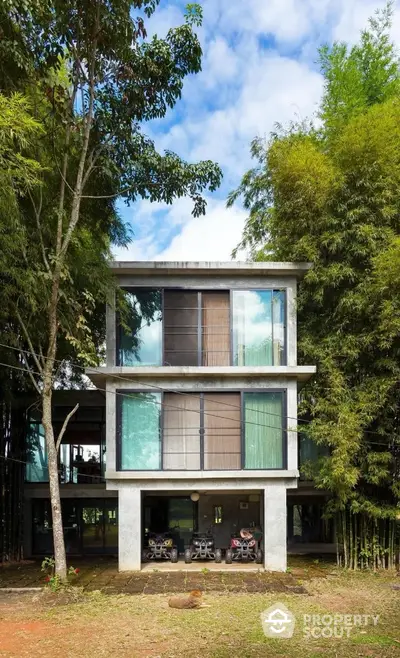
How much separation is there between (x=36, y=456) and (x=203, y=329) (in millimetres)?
5558

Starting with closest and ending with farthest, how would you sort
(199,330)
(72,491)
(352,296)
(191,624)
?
(191,624) → (352,296) → (199,330) → (72,491)

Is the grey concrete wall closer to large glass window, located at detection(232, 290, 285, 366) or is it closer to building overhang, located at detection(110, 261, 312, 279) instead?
large glass window, located at detection(232, 290, 285, 366)

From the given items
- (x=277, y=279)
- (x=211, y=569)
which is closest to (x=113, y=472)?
(x=211, y=569)

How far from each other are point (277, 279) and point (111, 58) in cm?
486

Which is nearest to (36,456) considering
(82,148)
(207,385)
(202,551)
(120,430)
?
(120,430)

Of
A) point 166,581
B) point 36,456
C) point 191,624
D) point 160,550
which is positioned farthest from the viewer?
point 36,456

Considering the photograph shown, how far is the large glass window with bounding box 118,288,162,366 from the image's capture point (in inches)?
438

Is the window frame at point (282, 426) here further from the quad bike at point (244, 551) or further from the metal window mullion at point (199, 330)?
the quad bike at point (244, 551)

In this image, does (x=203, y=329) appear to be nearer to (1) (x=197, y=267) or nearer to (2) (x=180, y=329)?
(2) (x=180, y=329)

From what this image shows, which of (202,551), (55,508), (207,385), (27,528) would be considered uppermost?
(207,385)

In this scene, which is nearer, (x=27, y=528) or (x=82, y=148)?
(x=82, y=148)

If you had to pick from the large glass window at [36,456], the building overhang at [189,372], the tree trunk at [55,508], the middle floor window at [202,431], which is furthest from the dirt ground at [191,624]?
the large glass window at [36,456]

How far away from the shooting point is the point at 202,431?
35.8ft

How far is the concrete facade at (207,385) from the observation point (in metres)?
10.8
